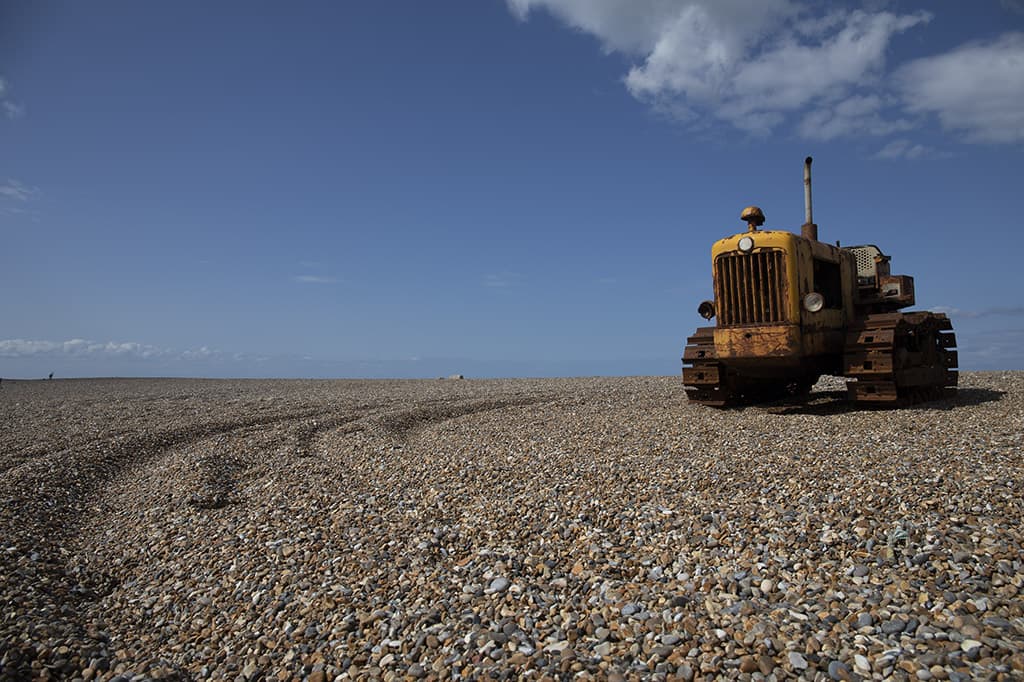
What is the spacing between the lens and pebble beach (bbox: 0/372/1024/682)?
4.34 metres

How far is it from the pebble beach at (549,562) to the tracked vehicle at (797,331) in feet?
5.57

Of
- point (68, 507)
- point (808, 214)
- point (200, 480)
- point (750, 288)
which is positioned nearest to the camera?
point (68, 507)

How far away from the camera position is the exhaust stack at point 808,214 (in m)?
13.7

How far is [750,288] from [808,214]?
10.2 feet

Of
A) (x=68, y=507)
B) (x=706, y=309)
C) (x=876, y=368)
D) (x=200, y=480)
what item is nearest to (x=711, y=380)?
(x=706, y=309)

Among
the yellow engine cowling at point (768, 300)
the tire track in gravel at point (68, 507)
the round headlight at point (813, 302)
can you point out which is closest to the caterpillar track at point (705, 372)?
the yellow engine cowling at point (768, 300)

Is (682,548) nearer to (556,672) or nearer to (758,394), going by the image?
(556,672)

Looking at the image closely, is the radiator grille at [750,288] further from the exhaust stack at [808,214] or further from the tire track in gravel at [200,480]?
the tire track in gravel at [200,480]

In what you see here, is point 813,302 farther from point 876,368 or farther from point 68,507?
point 68,507

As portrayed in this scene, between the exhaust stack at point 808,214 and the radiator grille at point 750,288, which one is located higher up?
the exhaust stack at point 808,214

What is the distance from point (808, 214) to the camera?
14.1 meters

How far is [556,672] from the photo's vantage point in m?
4.17

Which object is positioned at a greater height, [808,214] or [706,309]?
Answer: [808,214]

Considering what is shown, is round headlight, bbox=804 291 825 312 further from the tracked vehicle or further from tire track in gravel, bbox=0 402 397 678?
tire track in gravel, bbox=0 402 397 678
